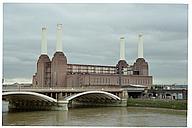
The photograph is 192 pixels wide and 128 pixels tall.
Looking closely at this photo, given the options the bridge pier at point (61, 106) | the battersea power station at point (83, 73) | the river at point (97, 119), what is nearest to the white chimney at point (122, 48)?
the battersea power station at point (83, 73)

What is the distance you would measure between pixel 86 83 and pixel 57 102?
5948mm

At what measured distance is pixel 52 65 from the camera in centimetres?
1602

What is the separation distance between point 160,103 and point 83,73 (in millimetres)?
5897

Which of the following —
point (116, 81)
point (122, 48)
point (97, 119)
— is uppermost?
point (122, 48)

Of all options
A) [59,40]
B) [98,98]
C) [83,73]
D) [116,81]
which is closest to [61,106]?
[98,98]

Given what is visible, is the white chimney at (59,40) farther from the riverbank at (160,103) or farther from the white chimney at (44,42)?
the riverbank at (160,103)

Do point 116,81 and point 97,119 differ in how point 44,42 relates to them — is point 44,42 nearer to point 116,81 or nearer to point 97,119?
point 116,81

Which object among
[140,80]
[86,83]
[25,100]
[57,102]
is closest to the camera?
[57,102]

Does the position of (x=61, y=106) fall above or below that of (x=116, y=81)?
below

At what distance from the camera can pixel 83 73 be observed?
1623 cm

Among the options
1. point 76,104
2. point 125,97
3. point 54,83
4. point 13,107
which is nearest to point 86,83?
point 54,83

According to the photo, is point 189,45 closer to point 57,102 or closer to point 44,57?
point 57,102

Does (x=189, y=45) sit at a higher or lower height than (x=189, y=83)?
higher

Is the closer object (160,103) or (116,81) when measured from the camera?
(160,103)
